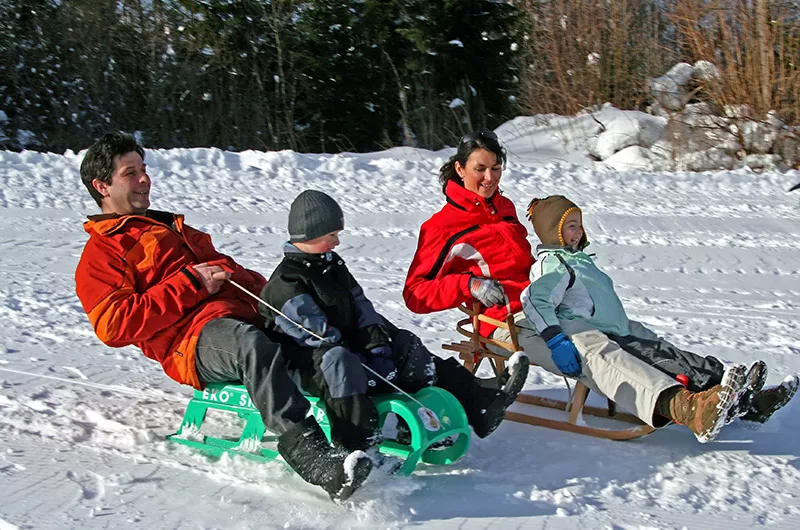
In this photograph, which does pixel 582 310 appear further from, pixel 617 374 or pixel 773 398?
pixel 773 398

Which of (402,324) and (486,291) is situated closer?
(486,291)

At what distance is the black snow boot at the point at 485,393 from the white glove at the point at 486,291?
0.35 meters

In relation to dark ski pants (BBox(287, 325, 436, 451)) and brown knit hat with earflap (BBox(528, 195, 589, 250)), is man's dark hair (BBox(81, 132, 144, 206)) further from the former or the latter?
brown knit hat with earflap (BBox(528, 195, 589, 250))

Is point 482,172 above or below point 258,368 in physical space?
above

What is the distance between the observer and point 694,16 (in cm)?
1230

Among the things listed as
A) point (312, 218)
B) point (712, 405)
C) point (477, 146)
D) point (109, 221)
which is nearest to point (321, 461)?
point (312, 218)

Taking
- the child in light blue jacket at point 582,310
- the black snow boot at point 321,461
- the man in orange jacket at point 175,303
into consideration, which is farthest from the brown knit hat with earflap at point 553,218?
the black snow boot at point 321,461

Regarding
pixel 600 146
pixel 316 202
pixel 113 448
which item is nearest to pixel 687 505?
pixel 316 202

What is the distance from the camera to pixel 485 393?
10.3 ft

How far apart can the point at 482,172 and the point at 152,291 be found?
1579 millimetres

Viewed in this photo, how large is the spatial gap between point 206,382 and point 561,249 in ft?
5.08

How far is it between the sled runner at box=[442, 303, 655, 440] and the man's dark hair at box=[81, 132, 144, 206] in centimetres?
156

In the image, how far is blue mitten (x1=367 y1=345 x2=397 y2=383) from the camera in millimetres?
3137

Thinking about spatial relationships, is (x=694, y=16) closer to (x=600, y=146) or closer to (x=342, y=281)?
(x=600, y=146)
